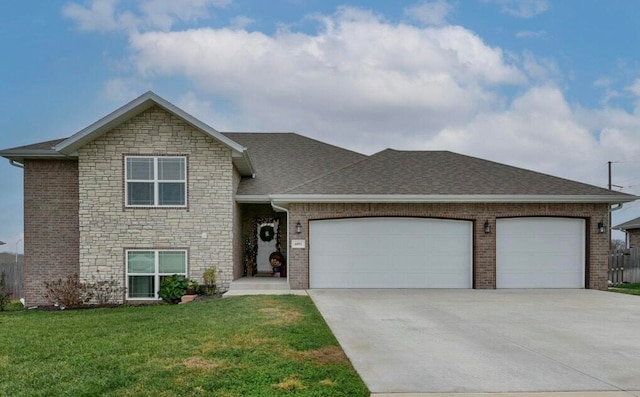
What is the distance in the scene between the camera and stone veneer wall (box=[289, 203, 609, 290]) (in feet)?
52.3

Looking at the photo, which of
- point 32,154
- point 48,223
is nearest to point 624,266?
point 48,223

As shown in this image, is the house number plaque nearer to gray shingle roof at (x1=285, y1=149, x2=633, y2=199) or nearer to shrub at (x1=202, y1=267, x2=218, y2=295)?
gray shingle roof at (x1=285, y1=149, x2=633, y2=199)

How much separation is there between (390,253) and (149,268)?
7396 millimetres

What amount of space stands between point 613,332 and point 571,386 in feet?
13.3

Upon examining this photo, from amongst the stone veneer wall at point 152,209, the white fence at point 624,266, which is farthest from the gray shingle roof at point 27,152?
→ the white fence at point 624,266

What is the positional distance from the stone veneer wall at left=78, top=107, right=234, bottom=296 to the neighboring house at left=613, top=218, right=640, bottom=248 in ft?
80.2

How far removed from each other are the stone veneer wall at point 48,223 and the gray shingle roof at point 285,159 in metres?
5.48

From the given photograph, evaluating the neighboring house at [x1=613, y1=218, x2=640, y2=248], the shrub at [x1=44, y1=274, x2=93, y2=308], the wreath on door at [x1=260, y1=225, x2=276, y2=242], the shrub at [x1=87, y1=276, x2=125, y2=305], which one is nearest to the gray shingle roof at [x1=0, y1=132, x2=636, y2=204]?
the wreath on door at [x1=260, y1=225, x2=276, y2=242]

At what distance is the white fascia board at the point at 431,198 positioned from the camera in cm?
1569

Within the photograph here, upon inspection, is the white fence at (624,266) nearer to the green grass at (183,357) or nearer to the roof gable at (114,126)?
the roof gable at (114,126)

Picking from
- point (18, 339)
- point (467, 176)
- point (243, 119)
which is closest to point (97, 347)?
point (18, 339)

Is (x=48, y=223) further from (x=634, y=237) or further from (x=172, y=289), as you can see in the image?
(x=634, y=237)

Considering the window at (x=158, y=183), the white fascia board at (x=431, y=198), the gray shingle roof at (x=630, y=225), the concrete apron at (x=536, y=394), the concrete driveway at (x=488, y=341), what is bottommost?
the concrete driveway at (x=488, y=341)

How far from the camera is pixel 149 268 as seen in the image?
16.3m
